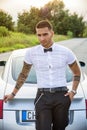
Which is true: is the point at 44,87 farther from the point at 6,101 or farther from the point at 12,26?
the point at 12,26

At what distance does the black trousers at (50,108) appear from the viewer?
3943 mm

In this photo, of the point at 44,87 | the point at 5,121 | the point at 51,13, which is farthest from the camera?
the point at 51,13

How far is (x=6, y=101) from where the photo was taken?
4.20 meters

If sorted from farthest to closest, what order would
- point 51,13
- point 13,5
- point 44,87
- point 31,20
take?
point 51,13, point 31,20, point 13,5, point 44,87

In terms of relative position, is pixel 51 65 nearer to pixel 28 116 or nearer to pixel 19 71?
pixel 28 116

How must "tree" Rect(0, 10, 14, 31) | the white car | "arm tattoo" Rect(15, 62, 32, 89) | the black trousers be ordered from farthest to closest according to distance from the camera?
"tree" Rect(0, 10, 14, 31) → the white car → "arm tattoo" Rect(15, 62, 32, 89) → the black trousers

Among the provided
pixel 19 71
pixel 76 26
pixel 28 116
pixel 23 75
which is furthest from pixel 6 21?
pixel 23 75

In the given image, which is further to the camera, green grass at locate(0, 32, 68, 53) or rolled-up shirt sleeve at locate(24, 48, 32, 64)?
green grass at locate(0, 32, 68, 53)

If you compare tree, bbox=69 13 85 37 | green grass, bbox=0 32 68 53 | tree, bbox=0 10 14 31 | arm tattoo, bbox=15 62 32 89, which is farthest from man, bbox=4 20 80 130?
tree, bbox=69 13 85 37

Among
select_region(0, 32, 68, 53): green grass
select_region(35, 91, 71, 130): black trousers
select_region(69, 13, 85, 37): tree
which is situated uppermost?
select_region(35, 91, 71, 130): black trousers

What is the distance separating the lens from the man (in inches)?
156

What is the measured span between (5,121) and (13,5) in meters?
31.8

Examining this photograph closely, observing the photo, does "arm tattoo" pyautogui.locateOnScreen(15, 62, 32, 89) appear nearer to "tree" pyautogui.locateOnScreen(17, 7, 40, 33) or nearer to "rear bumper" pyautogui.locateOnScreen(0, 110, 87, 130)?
"rear bumper" pyautogui.locateOnScreen(0, 110, 87, 130)

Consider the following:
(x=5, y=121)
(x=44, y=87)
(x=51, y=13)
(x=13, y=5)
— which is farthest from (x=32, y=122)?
(x=51, y=13)
